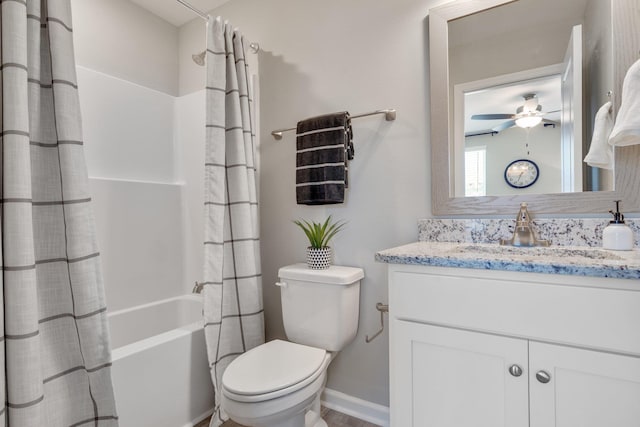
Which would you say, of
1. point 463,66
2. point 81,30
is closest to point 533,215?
point 463,66

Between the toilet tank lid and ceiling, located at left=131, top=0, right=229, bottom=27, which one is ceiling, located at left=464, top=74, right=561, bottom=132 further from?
ceiling, located at left=131, top=0, right=229, bottom=27

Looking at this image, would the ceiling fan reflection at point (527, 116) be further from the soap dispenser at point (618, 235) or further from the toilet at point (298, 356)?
the toilet at point (298, 356)

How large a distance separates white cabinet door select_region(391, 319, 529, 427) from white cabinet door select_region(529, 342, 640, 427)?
0.03 meters

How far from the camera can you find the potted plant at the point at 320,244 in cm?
164

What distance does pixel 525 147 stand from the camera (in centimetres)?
134

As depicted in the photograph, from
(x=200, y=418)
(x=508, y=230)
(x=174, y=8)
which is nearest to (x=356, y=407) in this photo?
(x=200, y=418)

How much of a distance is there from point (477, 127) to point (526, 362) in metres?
0.96

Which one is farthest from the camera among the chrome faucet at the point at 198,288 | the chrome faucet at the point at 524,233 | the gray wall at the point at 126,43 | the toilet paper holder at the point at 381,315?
the chrome faucet at the point at 198,288

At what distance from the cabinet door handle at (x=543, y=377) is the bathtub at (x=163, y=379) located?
4.69 ft

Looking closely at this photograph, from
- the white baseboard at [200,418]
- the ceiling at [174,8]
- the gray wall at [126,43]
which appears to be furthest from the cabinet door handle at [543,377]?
the gray wall at [126,43]

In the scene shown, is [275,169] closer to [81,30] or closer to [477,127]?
[477,127]

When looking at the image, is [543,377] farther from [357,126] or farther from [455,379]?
[357,126]

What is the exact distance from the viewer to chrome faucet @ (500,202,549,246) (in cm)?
124

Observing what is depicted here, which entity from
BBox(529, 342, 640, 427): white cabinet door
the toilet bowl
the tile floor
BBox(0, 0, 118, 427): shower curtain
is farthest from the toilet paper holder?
BBox(0, 0, 118, 427): shower curtain
